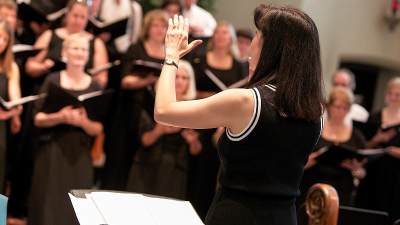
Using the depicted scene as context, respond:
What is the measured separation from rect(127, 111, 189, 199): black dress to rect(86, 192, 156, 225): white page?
2.79m

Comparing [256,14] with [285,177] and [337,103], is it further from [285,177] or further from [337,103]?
[337,103]

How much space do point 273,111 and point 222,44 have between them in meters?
3.09

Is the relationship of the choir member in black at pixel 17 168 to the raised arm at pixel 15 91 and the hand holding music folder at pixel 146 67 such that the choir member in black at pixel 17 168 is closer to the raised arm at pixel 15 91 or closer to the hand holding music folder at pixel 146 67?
the raised arm at pixel 15 91

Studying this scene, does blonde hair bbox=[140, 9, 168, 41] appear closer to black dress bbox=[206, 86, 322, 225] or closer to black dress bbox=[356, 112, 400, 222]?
black dress bbox=[356, 112, 400, 222]

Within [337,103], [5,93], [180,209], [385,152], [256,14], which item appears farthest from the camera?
[385,152]

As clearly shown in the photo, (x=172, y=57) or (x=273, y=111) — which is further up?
(x=172, y=57)

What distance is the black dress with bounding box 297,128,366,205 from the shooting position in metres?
4.52

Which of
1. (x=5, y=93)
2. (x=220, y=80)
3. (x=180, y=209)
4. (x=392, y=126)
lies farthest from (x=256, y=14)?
(x=392, y=126)

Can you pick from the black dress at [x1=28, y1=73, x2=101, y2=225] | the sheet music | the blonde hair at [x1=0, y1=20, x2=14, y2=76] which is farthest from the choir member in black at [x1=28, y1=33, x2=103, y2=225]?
the sheet music

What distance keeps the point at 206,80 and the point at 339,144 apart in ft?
3.20

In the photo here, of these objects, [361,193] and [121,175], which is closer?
[121,175]

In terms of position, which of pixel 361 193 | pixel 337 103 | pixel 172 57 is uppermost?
pixel 172 57

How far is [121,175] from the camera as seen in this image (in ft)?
15.5

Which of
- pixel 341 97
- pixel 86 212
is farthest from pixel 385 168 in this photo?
pixel 86 212
